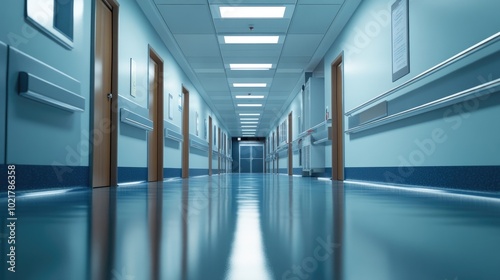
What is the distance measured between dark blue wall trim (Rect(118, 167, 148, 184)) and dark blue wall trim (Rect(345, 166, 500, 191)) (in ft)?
11.0

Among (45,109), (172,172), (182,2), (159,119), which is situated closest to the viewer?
(45,109)

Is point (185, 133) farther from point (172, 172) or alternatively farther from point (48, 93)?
point (48, 93)

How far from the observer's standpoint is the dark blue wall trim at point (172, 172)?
7.95 m

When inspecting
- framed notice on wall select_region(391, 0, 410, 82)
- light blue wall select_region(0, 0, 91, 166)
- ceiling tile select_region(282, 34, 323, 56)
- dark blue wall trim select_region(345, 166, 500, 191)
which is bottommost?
dark blue wall trim select_region(345, 166, 500, 191)

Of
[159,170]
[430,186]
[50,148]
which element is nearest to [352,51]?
[430,186]

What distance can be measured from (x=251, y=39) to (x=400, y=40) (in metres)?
3.52

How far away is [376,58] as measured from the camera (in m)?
5.20

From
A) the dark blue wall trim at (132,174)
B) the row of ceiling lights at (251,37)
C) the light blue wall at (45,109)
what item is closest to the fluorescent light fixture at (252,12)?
the row of ceiling lights at (251,37)

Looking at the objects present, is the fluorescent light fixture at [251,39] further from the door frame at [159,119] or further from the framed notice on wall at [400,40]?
the framed notice on wall at [400,40]

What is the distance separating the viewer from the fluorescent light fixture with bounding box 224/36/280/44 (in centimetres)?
727

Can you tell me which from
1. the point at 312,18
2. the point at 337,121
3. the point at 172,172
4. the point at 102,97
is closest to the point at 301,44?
the point at 312,18

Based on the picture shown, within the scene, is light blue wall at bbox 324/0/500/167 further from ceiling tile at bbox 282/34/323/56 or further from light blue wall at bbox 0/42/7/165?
light blue wall at bbox 0/42/7/165

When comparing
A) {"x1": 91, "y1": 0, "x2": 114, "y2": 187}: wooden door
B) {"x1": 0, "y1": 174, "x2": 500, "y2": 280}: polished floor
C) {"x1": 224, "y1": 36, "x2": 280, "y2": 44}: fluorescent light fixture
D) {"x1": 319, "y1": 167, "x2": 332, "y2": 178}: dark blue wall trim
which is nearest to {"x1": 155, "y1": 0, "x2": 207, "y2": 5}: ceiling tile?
Result: {"x1": 91, "y1": 0, "x2": 114, "y2": 187}: wooden door

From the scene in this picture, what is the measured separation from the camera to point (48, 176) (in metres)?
3.28
